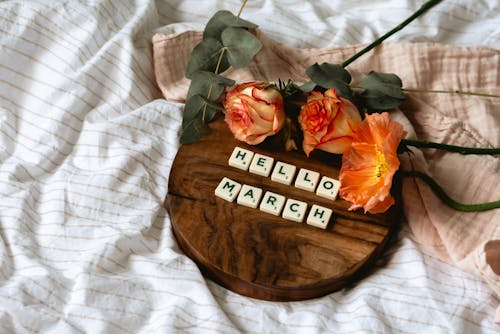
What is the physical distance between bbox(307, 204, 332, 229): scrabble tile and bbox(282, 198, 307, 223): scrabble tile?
10 millimetres

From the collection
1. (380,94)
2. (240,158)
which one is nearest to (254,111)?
(240,158)

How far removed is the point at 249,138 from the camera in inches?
35.5

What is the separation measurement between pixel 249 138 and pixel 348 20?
37 centimetres

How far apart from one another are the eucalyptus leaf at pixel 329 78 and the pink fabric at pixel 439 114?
0.11m

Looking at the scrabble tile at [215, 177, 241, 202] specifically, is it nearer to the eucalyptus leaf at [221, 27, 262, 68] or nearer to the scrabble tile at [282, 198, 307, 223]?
the scrabble tile at [282, 198, 307, 223]

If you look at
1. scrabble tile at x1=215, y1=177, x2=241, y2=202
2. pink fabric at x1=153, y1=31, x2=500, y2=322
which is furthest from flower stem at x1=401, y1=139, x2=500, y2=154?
scrabble tile at x1=215, y1=177, x2=241, y2=202

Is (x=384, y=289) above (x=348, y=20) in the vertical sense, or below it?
below

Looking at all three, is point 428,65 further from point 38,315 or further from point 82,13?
point 38,315

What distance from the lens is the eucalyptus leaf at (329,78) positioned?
888 mm

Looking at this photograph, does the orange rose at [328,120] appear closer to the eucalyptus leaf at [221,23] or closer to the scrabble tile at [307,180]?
the scrabble tile at [307,180]

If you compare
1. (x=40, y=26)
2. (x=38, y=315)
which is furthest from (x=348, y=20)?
(x=38, y=315)

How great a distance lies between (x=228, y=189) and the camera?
0.89m

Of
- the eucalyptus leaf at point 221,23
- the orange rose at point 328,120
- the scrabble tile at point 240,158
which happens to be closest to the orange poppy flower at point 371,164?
the orange rose at point 328,120

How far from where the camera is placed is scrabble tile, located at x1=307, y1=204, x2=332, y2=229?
851 millimetres
